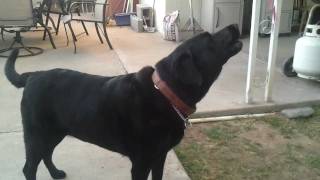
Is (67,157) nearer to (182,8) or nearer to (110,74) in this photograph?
(110,74)

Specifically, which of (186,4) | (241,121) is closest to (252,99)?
(241,121)

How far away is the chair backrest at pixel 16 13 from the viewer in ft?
18.2

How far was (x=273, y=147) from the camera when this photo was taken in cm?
302

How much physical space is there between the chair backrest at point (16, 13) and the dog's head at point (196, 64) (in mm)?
4277

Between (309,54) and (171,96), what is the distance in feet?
8.89

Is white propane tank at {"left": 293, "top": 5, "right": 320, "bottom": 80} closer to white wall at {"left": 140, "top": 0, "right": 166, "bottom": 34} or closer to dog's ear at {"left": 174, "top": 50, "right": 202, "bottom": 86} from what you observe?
dog's ear at {"left": 174, "top": 50, "right": 202, "bottom": 86}

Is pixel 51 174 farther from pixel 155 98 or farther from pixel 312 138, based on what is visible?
pixel 312 138

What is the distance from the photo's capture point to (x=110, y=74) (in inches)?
185

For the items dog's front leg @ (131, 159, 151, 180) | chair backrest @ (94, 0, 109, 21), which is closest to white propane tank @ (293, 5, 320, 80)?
dog's front leg @ (131, 159, 151, 180)

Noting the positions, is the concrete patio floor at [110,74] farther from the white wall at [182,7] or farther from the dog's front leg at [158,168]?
the white wall at [182,7]

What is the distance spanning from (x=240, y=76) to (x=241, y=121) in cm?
124

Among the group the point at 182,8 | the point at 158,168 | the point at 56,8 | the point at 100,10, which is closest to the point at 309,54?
the point at 158,168

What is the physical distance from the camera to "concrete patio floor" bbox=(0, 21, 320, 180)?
2.69 meters

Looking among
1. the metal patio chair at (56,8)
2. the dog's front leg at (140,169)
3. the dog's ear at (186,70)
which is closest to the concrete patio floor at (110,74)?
the metal patio chair at (56,8)
